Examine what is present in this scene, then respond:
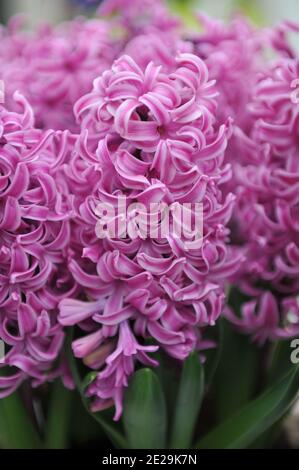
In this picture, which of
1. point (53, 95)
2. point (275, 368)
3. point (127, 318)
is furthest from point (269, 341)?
point (53, 95)

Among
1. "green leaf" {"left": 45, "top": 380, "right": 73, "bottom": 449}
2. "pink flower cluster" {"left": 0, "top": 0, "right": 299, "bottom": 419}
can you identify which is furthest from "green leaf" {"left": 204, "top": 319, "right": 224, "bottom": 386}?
"green leaf" {"left": 45, "top": 380, "right": 73, "bottom": 449}

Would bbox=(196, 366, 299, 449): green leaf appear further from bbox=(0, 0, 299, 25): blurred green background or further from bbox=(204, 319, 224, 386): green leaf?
bbox=(0, 0, 299, 25): blurred green background

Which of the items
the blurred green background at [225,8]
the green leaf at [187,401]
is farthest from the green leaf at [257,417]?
the blurred green background at [225,8]

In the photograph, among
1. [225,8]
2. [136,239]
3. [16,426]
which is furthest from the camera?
[225,8]

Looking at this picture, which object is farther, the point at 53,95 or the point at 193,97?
the point at 53,95

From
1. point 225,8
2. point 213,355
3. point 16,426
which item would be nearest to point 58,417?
point 16,426

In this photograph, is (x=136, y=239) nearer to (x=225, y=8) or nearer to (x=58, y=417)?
(x=58, y=417)

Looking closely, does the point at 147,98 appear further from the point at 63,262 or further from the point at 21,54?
the point at 21,54
